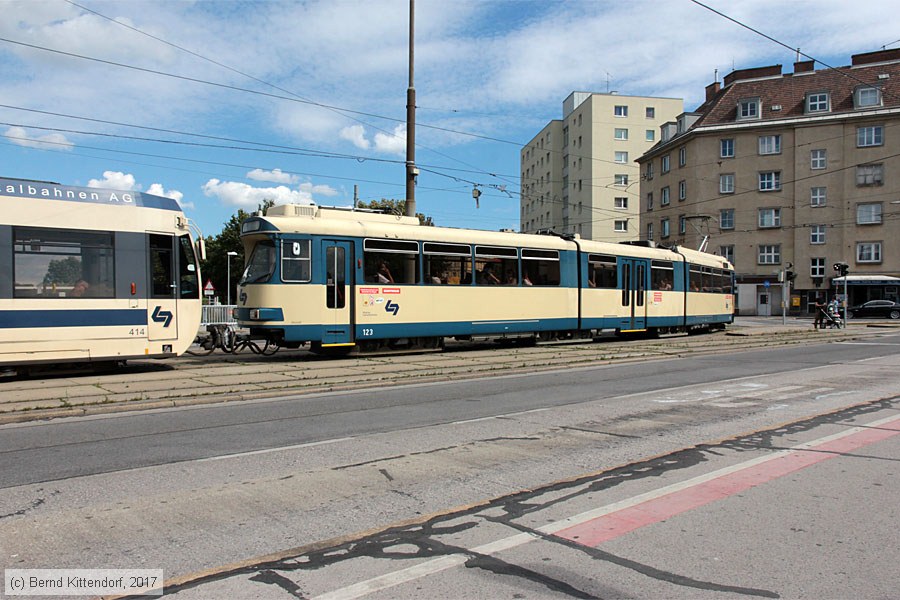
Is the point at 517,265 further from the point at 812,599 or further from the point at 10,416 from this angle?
the point at 812,599

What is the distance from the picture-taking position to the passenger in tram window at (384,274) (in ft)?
51.9

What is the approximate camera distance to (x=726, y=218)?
55750mm

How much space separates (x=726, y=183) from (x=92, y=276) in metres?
53.4

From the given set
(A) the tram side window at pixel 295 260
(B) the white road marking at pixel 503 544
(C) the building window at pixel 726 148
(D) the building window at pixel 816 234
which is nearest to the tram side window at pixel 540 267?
(A) the tram side window at pixel 295 260

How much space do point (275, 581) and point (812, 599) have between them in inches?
110

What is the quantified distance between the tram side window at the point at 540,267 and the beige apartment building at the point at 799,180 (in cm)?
3375

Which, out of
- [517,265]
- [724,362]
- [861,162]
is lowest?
[724,362]

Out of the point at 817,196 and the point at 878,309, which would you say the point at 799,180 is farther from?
the point at 878,309

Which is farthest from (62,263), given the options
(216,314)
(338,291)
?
(216,314)

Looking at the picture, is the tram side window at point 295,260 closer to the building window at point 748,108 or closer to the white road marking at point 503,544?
the white road marking at point 503,544

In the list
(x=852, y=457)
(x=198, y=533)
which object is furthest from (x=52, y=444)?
(x=852, y=457)

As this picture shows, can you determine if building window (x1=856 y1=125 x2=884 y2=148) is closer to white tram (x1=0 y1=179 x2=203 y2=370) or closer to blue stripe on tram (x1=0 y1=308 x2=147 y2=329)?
white tram (x1=0 y1=179 x2=203 y2=370)

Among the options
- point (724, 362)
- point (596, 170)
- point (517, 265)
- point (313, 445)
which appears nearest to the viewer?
point (313, 445)

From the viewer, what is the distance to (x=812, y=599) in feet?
11.0
